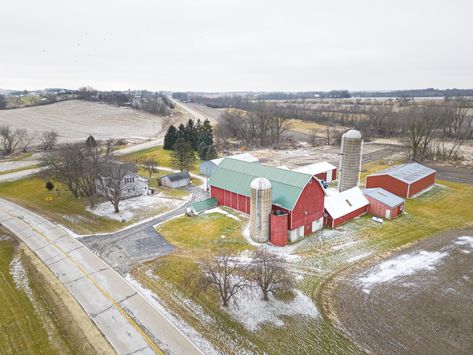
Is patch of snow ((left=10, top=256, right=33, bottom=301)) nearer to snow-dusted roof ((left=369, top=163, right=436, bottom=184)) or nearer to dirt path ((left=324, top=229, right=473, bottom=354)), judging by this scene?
dirt path ((left=324, top=229, right=473, bottom=354))

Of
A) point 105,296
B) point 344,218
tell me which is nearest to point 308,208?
point 344,218

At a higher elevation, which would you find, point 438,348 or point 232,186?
point 232,186

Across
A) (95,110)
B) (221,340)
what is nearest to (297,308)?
(221,340)

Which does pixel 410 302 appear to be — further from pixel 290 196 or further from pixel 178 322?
pixel 178 322

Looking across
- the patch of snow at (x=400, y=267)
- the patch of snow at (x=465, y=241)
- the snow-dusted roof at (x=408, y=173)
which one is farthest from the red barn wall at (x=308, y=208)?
the snow-dusted roof at (x=408, y=173)

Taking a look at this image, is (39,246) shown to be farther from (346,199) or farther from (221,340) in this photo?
(346,199)

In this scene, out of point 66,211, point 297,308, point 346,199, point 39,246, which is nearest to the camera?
point 297,308
